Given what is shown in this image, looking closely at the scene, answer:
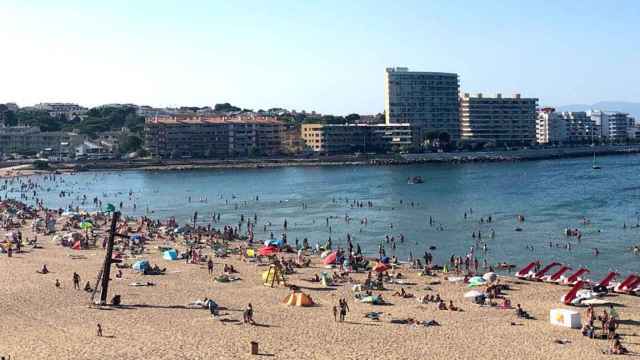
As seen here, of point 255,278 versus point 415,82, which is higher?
point 415,82

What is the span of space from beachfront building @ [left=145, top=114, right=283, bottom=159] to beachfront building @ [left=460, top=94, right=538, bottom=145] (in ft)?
149

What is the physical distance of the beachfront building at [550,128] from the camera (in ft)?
632

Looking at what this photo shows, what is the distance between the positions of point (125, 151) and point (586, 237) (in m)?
115

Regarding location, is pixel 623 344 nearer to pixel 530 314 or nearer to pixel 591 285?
pixel 530 314

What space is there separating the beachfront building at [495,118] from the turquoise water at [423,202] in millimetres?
46175

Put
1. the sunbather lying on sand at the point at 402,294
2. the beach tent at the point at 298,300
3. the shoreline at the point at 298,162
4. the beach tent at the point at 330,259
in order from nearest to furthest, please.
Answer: the beach tent at the point at 298,300, the sunbather lying on sand at the point at 402,294, the beach tent at the point at 330,259, the shoreline at the point at 298,162

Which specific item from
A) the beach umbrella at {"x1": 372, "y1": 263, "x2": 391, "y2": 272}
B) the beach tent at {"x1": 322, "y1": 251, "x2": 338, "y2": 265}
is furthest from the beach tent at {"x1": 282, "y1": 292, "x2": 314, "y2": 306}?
the beach tent at {"x1": 322, "y1": 251, "x2": 338, "y2": 265}

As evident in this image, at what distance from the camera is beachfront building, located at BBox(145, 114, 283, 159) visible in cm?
13850

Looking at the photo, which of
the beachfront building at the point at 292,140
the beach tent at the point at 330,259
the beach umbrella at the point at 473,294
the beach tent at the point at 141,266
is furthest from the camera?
the beachfront building at the point at 292,140

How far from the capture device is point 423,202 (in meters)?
68.0

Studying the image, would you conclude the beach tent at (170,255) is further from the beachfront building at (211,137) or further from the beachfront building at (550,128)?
the beachfront building at (550,128)

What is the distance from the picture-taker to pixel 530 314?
24.8 meters

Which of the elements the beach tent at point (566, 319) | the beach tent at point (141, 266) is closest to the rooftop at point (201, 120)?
the beach tent at point (141, 266)

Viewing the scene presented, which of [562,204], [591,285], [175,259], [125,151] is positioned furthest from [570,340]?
[125,151]
